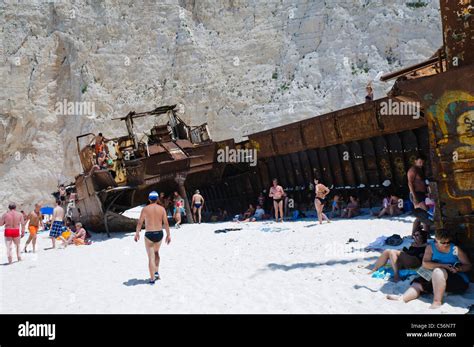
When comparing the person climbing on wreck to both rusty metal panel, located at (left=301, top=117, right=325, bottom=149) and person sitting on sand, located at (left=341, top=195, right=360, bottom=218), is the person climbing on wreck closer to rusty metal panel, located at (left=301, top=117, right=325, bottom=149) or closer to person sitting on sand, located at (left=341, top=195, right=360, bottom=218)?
rusty metal panel, located at (left=301, top=117, right=325, bottom=149)

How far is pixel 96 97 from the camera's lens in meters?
34.4

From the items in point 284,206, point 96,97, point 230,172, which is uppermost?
point 96,97

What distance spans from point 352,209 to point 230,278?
631 centimetres

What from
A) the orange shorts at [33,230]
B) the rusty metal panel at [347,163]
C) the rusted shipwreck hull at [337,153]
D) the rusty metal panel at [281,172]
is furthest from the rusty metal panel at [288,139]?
the orange shorts at [33,230]

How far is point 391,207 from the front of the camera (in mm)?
11148

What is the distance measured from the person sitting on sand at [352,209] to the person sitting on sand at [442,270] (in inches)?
268

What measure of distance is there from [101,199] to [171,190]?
3.23 meters

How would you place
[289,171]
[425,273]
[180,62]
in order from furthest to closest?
[180,62] → [289,171] → [425,273]

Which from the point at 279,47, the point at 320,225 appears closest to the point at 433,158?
the point at 320,225

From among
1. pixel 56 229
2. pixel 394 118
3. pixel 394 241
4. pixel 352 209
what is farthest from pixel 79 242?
pixel 394 118

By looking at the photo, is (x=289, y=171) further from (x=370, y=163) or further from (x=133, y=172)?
(x=133, y=172)

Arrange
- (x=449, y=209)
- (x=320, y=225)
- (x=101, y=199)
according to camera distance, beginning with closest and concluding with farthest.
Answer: (x=449, y=209) → (x=320, y=225) → (x=101, y=199)

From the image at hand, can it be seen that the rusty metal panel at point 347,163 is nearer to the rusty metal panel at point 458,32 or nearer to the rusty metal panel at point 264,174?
the rusty metal panel at point 264,174
